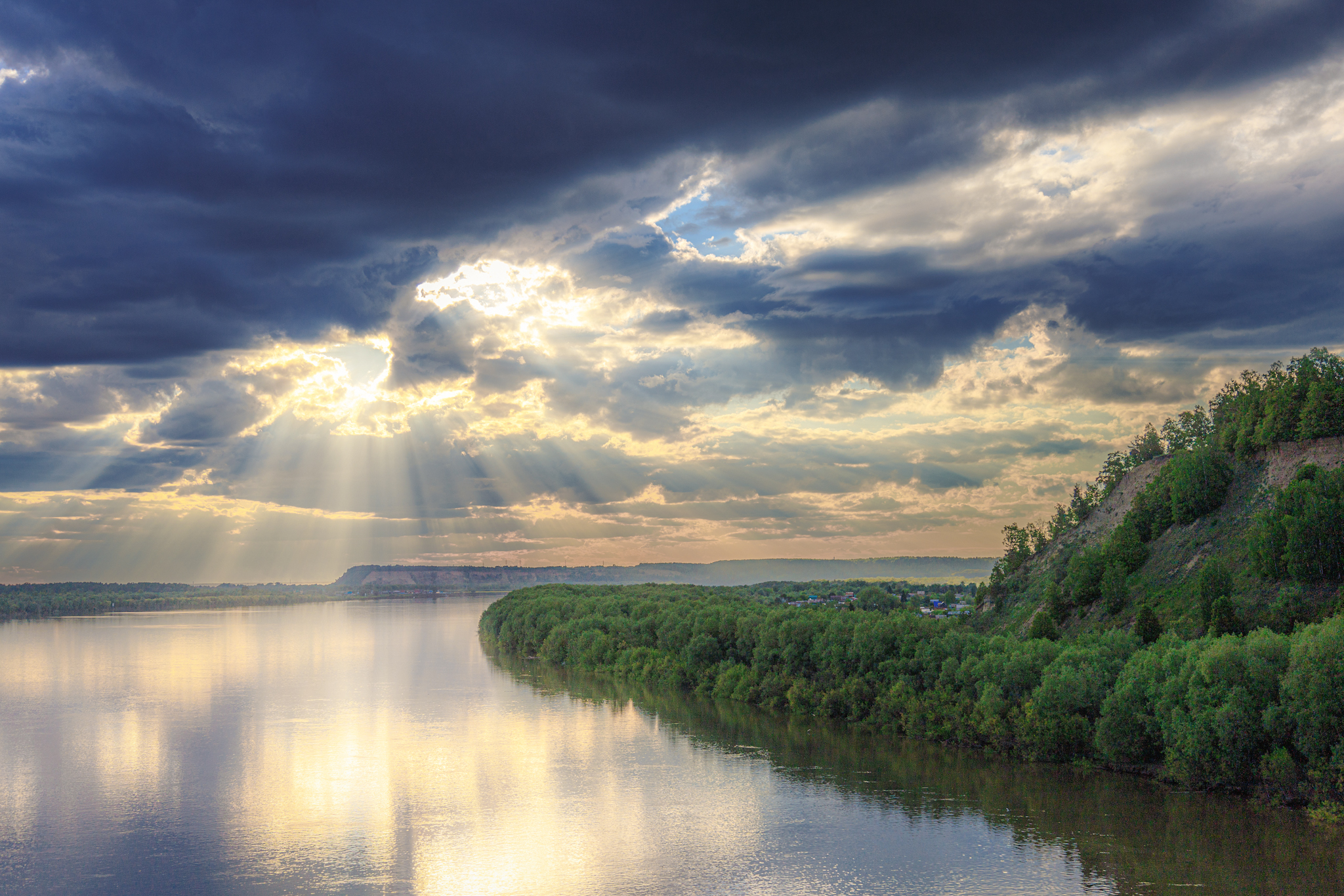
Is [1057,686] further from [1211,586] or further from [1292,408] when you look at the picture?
[1292,408]

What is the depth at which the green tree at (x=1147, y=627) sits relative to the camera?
6400 centimetres

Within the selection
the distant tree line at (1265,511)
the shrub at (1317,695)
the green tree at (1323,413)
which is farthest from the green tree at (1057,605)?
the shrub at (1317,695)

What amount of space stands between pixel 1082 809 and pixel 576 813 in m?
23.5

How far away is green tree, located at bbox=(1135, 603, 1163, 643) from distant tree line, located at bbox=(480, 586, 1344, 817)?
1719 mm

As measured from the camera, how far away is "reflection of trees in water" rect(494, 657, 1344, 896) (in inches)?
1404

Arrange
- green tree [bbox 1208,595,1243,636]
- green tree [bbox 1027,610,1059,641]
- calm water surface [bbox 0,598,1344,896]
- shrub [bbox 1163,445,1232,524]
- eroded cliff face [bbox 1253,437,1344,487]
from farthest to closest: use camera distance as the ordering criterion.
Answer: green tree [bbox 1027,610,1059,641] → shrub [bbox 1163,445,1232,524] → eroded cliff face [bbox 1253,437,1344,487] → green tree [bbox 1208,595,1243,636] → calm water surface [bbox 0,598,1344,896]

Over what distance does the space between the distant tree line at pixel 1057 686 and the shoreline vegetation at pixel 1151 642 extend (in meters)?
0.11

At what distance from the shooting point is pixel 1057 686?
52.7m

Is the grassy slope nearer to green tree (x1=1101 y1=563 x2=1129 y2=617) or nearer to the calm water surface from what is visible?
green tree (x1=1101 y1=563 x2=1129 y2=617)

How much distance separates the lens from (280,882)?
113ft

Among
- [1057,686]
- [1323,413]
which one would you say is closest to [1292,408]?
[1323,413]

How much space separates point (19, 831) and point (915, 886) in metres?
37.8

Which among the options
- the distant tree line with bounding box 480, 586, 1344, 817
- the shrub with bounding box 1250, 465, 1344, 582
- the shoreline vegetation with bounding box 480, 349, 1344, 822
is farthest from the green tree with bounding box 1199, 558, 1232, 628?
the distant tree line with bounding box 480, 586, 1344, 817

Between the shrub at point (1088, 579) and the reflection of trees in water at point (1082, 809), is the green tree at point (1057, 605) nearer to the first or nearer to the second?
the shrub at point (1088, 579)
